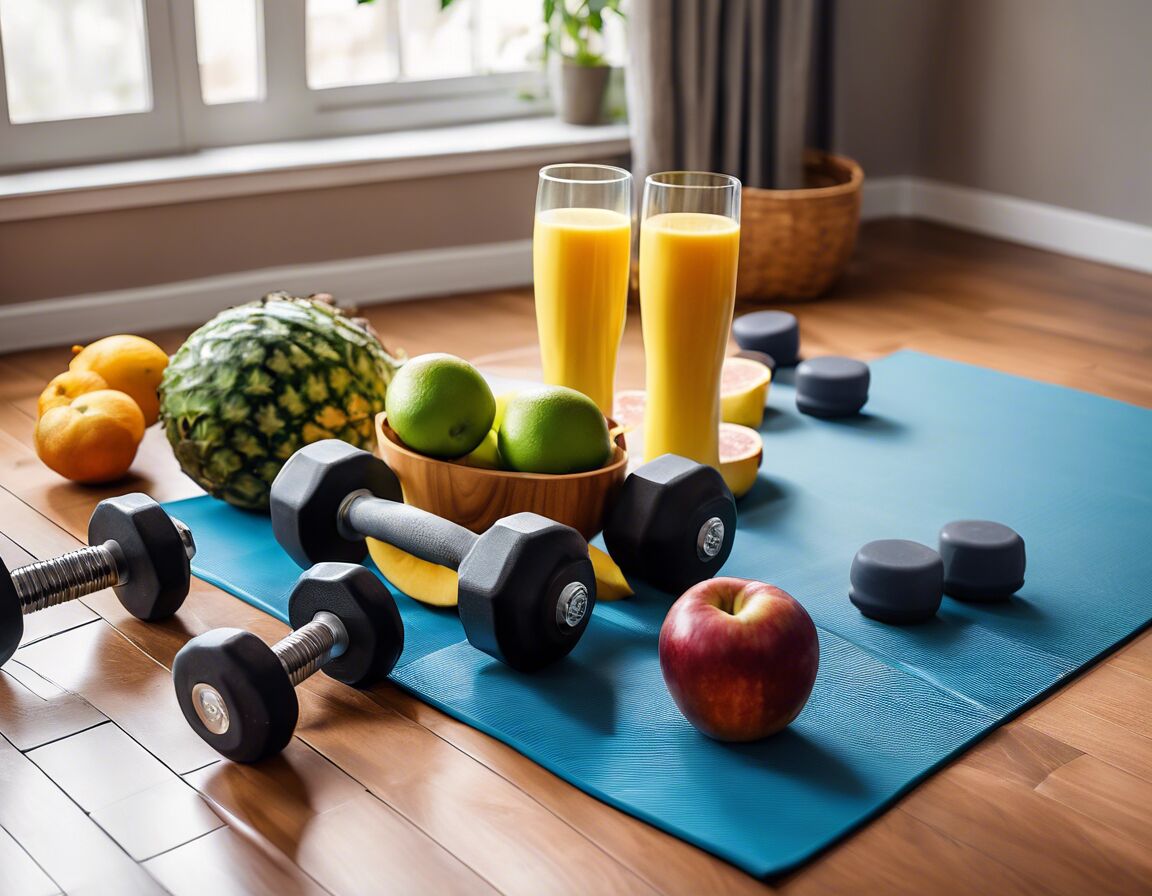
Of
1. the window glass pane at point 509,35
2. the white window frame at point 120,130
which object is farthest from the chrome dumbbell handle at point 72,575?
the window glass pane at point 509,35

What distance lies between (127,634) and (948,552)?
39.1 inches

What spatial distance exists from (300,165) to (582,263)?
1361 millimetres

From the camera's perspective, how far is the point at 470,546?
1.40 metres

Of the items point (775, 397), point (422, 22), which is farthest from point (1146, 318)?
point (422, 22)

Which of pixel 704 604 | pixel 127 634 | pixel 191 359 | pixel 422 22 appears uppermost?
pixel 422 22

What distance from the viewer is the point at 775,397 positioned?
7.70 ft

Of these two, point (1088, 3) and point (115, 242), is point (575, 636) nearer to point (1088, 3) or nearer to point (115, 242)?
point (115, 242)

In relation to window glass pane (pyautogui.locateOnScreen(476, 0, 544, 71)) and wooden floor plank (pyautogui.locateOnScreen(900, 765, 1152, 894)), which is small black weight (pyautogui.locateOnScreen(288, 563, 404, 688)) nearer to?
wooden floor plank (pyautogui.locateOnScreen(900, 765, 1152, 894))

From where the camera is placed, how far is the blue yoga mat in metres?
1.24

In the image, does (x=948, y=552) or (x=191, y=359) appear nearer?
(x=948, y=552)

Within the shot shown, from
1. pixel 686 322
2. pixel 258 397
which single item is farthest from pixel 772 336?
pixel 258 397

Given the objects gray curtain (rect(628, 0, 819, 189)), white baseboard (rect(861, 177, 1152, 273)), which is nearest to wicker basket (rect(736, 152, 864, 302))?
gray curtain (rect(628, 0, 819, 189))

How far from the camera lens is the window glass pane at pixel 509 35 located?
3.33 meters

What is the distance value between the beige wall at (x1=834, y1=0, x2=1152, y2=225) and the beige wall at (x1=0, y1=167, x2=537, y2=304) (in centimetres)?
108
